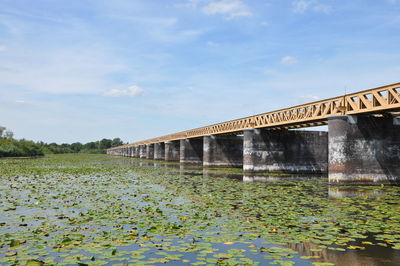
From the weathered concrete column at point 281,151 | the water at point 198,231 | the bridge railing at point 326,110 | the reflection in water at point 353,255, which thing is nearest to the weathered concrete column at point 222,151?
the bridge railing at point 326,110

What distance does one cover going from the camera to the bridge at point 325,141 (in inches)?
790

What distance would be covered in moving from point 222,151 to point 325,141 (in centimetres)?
1400

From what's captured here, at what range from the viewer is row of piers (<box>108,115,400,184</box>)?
20172 mm

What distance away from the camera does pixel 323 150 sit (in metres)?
34.4

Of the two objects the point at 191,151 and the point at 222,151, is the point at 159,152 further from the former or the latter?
the point at 222,151

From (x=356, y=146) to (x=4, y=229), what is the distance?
59.7ft

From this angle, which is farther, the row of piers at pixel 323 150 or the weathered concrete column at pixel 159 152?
the weathered concrete column at pixel 159 152

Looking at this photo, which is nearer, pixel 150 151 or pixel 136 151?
pixel 150 151

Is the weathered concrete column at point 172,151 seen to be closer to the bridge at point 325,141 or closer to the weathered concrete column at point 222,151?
the bridge at point 325,141

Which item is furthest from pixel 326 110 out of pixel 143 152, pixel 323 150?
pixel 143 152

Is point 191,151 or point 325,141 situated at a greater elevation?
point 325,141

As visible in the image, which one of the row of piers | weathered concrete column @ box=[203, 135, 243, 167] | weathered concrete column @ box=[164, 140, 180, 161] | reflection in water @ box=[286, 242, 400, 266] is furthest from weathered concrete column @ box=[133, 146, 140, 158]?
reflection in water @ box=[286, 242, 400, 266]

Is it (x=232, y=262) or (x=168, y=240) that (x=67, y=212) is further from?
(x=232, y=262)

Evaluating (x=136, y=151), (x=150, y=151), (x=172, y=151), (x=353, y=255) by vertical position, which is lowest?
(x=353, y=255)
